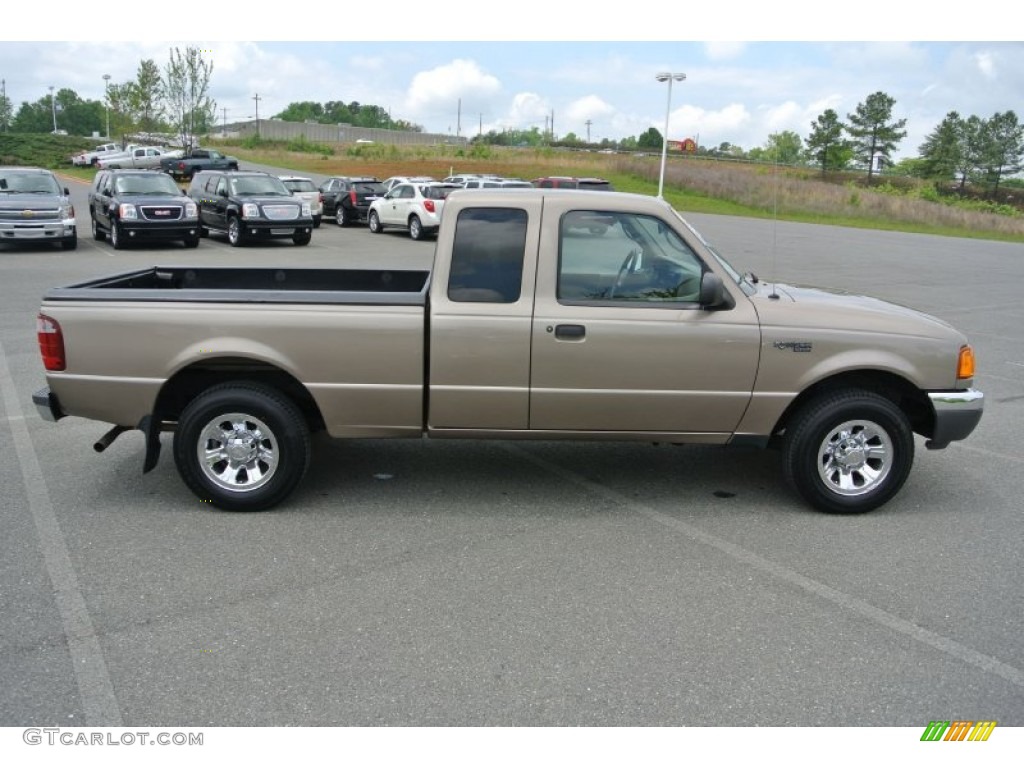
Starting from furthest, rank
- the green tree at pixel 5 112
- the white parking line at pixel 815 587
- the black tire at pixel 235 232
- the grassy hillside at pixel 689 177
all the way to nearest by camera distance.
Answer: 1. the green tree at pixel 5 112
2. the grassy hillside at pixel 689 177
3. the black tire at pixel 235 232
4. the white parking line at pixel 815 587

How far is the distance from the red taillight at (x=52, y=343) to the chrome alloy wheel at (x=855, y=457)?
14.8 ft

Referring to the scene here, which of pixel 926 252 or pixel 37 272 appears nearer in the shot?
pixel 37 272

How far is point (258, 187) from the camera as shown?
23.2 m

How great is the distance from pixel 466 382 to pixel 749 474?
7.40 ft

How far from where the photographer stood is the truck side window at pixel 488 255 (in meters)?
5.23

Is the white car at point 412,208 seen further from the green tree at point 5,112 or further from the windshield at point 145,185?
the green tree at point 5,112

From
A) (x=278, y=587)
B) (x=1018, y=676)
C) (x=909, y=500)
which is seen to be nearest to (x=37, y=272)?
(x=278, y=587)

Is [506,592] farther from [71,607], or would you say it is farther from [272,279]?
[272,279]

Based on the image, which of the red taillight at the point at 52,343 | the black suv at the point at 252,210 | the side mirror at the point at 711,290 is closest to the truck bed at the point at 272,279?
the red taillight at the point at 52,343

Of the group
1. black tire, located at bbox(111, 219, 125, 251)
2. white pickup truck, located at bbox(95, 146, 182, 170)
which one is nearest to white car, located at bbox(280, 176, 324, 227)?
black tire, located at bbox(111, 219, 125, 251)

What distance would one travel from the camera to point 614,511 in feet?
17.9

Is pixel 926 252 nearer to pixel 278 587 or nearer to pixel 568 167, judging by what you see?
pixel 278 587

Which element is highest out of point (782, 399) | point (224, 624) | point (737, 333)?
point (737, 333)

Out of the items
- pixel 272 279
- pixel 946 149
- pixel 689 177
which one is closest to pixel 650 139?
pixel 946 149
